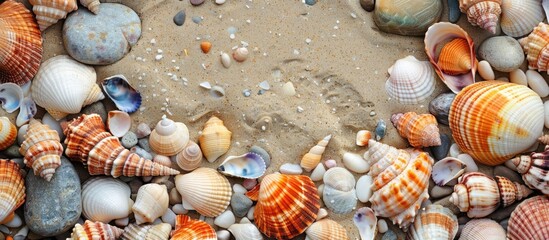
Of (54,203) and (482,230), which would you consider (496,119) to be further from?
(54,203)

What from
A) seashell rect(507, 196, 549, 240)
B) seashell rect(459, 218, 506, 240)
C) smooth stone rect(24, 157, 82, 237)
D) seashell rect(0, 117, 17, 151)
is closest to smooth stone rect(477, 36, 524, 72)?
seashell rect(507, 196, 549, 240)

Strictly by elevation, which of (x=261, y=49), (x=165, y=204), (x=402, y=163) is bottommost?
(x=165, y=204)

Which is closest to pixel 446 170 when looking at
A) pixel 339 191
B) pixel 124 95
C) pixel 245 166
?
pixel 339 191

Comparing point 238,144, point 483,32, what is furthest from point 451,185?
point 238,144

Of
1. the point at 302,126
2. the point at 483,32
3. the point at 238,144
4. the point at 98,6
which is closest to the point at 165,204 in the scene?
the point at 238,144

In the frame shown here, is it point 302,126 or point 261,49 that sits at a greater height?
point 261,49

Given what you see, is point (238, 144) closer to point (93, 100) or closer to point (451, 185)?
point (93, 100)
